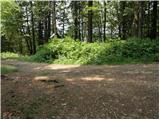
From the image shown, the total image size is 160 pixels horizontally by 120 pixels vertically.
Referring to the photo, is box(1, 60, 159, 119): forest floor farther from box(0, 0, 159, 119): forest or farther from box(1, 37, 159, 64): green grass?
box(1, 37, 159, 64): green grass

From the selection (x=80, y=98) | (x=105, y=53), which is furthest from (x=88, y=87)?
(x=105, y=53)

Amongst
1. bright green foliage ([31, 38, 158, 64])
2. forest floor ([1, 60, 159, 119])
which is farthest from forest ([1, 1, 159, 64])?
forest floor ([1, 60, 159, 119])

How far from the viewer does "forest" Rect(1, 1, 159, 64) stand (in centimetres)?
1602

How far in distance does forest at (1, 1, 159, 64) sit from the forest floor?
21.9ft

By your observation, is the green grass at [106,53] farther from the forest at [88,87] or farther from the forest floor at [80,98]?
the forest floor at [80,98]

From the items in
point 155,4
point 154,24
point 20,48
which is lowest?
point 20,48

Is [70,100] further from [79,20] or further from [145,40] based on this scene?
[79,20]

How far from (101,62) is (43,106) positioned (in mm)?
8628

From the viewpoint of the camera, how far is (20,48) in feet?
145

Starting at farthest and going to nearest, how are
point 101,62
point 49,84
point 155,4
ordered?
point 155,4
point 101,62
point 49,84

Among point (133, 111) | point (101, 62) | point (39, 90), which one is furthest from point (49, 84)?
point (101, 62)

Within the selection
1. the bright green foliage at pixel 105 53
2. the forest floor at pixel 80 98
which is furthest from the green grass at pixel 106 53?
the forest floor at pixel 80 98

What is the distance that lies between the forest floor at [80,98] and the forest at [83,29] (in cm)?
668

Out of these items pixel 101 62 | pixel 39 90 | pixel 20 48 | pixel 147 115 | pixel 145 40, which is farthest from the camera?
pixel 20 48
